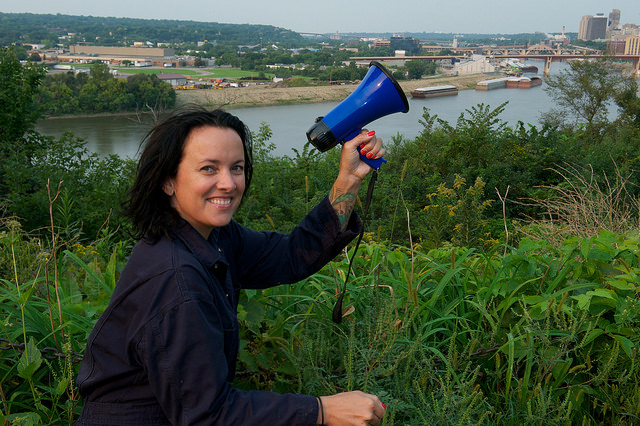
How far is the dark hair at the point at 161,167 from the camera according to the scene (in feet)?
4.39

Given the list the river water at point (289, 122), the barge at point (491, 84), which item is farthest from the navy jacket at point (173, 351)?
the barge at point (491, 84)

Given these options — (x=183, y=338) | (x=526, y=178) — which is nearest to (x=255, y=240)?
(x=183, y=338)

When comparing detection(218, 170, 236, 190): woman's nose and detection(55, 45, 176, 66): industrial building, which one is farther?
detection(55, 45, 176, 66): industrial building

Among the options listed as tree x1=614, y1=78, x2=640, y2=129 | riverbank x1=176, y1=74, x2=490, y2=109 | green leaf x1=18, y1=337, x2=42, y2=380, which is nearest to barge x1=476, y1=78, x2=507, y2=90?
riverbank x1=176, y1=74, x2=490, y2=109

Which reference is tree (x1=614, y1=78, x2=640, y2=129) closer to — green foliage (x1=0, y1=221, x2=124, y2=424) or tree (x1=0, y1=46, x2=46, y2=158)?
tree (x1=0, y1=46, x2=46, y2=158)

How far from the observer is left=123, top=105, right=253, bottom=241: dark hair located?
52.6 inches

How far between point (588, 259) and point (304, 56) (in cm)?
5018

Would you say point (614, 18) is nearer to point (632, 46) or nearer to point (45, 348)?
point (632, 46)

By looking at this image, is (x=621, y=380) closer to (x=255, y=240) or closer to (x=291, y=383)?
(x=291, y=383)

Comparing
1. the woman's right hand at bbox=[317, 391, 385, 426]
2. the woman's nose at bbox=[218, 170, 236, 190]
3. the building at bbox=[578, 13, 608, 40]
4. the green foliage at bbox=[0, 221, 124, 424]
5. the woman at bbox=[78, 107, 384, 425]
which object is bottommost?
the green foliage at bbox=[0, 221, 124, 424]

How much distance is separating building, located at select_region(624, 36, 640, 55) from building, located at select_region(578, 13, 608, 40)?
6137cm

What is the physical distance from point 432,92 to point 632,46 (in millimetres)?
39870

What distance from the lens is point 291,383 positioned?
180cm

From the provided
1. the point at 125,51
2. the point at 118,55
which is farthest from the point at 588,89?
the point at 118,55
